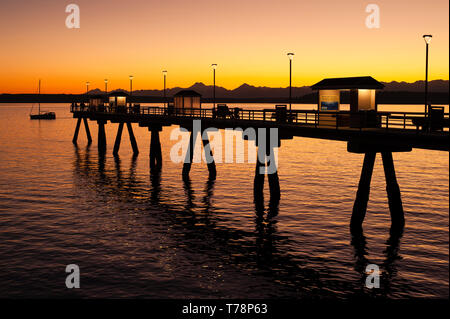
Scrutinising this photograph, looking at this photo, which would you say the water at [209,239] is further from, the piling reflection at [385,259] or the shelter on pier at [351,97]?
the shelter on pier at [351,97]

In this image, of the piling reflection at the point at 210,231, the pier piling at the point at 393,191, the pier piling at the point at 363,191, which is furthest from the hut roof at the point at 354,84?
the piling reflection at the point at 210,231

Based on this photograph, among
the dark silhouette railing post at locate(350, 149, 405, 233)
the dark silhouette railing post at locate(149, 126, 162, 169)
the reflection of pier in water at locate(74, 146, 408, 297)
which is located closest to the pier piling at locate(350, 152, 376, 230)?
the dark silhouette railing post at locate(350, 149, 405, 233)

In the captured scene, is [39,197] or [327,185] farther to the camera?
[327,185]

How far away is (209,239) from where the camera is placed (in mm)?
22562

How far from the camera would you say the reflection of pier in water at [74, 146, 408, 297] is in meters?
17.4

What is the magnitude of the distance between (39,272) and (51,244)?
3.51 meters

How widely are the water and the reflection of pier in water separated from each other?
0.20 feet

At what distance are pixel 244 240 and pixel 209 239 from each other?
5.08 ft

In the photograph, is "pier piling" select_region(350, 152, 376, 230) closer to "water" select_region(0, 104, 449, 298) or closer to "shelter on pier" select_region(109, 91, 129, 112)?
"water" select_region(0, 104, 449, 298)

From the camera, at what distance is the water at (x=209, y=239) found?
16891mm

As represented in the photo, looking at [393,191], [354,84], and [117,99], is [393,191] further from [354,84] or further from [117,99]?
[117,99]
